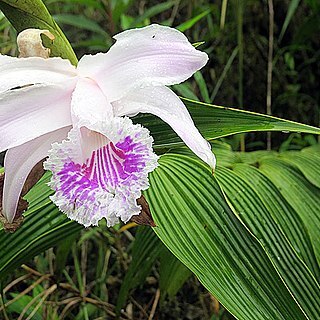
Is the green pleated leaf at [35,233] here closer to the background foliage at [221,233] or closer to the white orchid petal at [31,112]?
the background foliage at [221,233]

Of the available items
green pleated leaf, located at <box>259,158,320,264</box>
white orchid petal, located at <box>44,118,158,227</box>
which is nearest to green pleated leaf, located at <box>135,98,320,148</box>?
white orchid petal, located at <box>44,118,158,227</box>

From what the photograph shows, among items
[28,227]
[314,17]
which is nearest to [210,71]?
[314,17]

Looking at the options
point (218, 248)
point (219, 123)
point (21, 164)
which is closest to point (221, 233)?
point (218, 248)

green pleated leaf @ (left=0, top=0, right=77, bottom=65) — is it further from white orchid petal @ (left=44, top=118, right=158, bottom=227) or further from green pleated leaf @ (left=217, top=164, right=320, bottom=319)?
green pleated leaf @ (left=217, top=164, right=320, bottom=319)

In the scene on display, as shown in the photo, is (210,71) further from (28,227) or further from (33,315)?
(28,227)

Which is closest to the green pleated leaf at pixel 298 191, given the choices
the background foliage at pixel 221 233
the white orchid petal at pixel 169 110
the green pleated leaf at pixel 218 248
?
the background foliage at pixel 221 233

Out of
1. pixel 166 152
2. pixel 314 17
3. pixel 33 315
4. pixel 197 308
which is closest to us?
pixel 166 152
